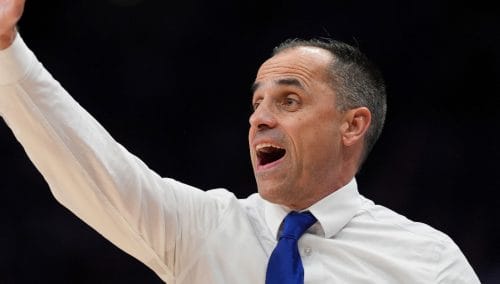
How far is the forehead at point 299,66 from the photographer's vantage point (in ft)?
4.74

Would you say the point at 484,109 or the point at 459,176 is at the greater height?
the point at 484,109

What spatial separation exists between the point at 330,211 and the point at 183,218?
0.26 m

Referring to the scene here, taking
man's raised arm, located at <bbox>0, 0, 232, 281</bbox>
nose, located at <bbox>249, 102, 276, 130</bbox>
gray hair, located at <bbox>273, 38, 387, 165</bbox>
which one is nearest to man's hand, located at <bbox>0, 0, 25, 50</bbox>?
man's raised arm, located at <bbox>0, 0, 232, 281</bbox>

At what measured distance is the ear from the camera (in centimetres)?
147

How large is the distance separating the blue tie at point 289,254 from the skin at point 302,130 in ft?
0.13

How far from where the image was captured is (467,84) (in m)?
2.65

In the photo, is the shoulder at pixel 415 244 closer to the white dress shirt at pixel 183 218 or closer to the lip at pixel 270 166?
the white dress shirt at pixel 183 218

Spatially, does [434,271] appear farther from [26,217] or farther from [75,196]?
[26,217]

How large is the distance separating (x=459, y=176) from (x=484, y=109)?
0.23 metres

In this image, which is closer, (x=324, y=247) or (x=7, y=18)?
(x=7, y=18)

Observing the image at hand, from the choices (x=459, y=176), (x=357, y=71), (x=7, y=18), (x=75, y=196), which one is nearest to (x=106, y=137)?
(x=75, y=196)

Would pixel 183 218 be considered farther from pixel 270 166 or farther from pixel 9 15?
pixel 9 15

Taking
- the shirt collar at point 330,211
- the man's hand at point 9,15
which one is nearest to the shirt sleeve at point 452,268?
the shirt collar at point 330,211

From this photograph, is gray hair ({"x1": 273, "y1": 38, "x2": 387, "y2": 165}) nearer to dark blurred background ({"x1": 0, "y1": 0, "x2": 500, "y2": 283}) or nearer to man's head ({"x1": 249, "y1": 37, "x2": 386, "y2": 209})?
man's head ({"x1": 249, "y1": 37, "x2": 386, "y2": 209})
